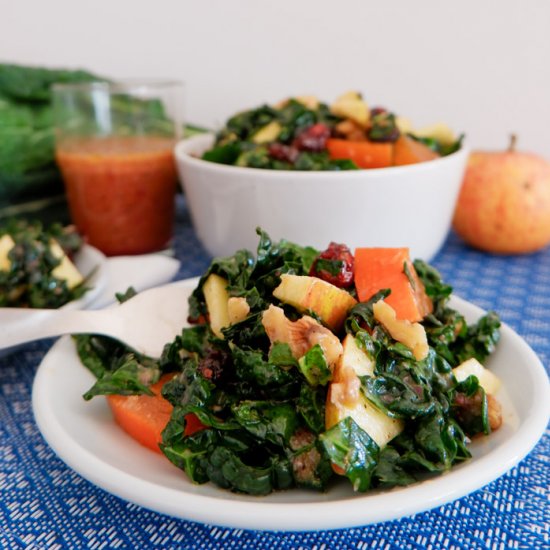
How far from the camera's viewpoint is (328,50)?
9.52 feet

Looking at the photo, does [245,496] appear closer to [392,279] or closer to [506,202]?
[392,279]

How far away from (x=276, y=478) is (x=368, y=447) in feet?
0.42

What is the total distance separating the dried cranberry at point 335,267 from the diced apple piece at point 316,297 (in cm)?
5

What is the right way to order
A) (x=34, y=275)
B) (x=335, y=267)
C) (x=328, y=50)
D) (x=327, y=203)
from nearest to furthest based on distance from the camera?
(x=335, y=267) < (x=34, y=275) < (x=327, y=203) < (x=328, y=50)

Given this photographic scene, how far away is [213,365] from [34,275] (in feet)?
2.20

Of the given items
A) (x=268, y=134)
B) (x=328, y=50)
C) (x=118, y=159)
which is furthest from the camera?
(x=328, y=50)

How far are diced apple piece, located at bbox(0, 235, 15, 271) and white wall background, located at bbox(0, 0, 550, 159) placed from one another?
1.66 metres

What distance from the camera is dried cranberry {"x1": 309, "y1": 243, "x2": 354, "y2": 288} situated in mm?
1071

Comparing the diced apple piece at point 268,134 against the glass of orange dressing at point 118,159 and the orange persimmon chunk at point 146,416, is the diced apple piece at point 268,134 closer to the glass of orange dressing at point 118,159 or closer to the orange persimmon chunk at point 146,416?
the glass of orange dressing at point 118,159

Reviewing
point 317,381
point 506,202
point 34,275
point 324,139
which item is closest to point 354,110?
point 324,139

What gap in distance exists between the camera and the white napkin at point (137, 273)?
5.26 feet

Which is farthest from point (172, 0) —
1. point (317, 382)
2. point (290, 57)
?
point (317, 382)

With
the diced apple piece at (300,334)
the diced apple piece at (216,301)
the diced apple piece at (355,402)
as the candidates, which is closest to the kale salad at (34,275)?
the diced apple piece at (216,301)

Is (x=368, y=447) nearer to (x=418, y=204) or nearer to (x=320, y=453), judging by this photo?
(x=320, y=453)
